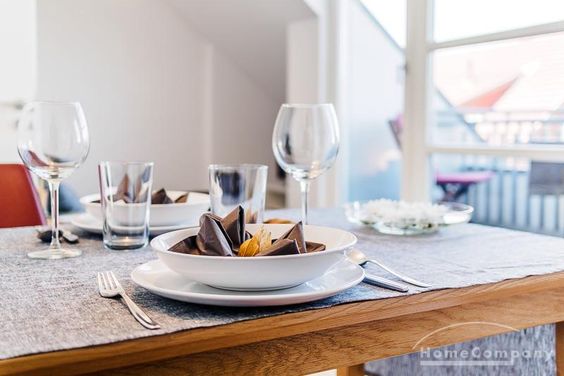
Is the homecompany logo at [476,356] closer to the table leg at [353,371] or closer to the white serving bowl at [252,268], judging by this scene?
the table leg at [353,371]

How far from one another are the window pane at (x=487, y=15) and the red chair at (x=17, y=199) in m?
2.03

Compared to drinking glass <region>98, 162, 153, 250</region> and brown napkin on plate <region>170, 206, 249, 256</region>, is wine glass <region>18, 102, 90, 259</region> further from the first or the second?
brown napkin on plate <region>170, 206, 249, 256</region>

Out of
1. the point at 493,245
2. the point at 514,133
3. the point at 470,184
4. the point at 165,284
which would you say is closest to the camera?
the point at 165,284

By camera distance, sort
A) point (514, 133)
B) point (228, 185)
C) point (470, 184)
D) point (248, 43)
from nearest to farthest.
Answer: point (228, 185) → point (514, 133) → point (470, 184) → point (248, 43)

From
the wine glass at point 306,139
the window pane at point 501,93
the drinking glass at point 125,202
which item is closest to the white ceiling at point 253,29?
the window pane at point 501,93

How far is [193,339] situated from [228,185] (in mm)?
409

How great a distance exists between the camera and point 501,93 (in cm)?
280

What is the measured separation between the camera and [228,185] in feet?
3.37

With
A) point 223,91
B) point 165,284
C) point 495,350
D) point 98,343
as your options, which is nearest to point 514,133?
point 495,350

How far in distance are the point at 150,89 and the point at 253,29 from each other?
1036 millimetres

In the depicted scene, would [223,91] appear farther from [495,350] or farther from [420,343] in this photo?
[420,343]

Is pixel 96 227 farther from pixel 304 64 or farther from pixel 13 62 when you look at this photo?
pixel 13 62

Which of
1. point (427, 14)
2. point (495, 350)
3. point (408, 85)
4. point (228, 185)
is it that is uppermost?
point (427, 14)

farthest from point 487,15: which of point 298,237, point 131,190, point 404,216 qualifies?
point 298,237
